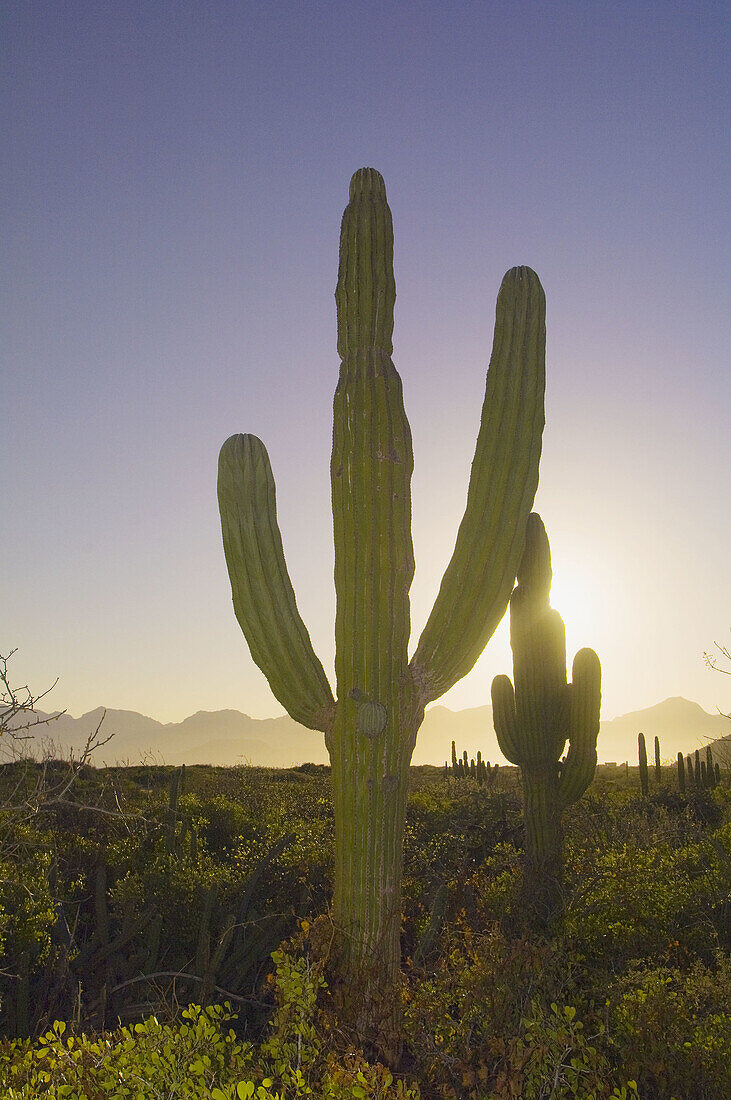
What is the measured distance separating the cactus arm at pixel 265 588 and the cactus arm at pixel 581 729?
4488mm

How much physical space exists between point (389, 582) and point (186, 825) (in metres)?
5.31

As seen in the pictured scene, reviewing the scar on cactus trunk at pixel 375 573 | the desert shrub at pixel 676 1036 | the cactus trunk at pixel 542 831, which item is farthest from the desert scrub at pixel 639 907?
the scar on cactus trunk at pixel 375 573

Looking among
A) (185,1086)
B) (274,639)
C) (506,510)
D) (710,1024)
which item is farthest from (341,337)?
(710,1024)

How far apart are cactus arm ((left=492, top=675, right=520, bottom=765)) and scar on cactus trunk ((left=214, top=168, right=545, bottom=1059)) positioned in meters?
4.00

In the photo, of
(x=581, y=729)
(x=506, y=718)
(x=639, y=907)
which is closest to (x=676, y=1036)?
(x=639, y=907)

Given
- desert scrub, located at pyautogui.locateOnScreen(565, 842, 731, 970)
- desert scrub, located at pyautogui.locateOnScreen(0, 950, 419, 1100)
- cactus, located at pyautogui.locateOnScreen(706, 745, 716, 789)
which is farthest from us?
cactus, located at pyautogui.locateOnScreen(706, 745, 716, 789)

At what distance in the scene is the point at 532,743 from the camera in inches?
340

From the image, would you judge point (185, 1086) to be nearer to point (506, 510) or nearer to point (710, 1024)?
point (710, 1024)

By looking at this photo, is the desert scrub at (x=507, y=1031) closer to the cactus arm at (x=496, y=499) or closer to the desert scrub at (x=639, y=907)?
the desert scrub at (x=639, y=907)

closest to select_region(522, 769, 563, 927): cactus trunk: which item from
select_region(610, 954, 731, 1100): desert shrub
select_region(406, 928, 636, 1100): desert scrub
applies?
select_region(406, 928, 636, 1100): desert scrub

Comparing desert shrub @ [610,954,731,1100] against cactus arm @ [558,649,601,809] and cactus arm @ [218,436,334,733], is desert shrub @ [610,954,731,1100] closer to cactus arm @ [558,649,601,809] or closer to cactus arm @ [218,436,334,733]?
cactus arm @ [218,436,334,733]

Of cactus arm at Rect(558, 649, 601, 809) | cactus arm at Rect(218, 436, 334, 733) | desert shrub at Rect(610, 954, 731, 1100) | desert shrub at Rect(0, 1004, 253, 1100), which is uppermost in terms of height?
cactus arm at Rect(218, 436, 334, 733)

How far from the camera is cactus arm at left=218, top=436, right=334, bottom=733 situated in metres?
5.26

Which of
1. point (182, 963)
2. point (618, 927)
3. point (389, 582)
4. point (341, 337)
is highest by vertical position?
point (341, 337)
